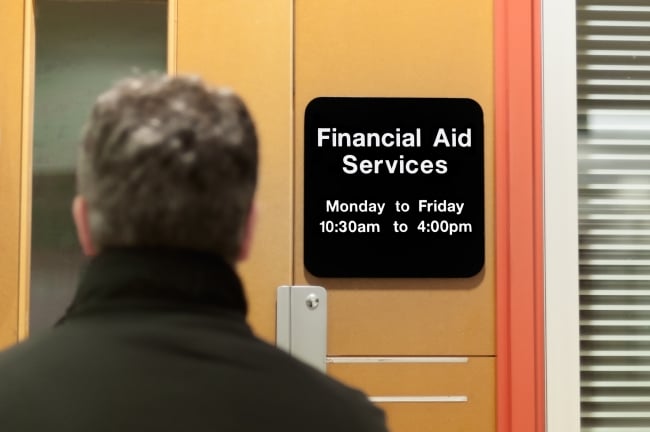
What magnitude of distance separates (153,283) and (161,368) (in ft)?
0.27

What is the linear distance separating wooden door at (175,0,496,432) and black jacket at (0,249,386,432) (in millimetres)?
1017

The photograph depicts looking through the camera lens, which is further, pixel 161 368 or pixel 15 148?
pixel 15 148

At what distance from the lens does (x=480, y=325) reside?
1.84 meters

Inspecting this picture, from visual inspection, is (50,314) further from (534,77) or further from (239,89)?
(534,77)

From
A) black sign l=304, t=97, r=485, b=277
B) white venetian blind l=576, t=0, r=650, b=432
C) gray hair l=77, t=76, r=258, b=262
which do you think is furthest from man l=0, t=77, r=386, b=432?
white venetian blind l=576, t=0, r=650, b=432

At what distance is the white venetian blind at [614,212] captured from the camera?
6.16 feet

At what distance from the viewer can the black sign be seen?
5.98 ft

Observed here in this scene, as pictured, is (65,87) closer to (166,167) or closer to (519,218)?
(519,218)

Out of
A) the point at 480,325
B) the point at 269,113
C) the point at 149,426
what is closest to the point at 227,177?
the point at 149,426

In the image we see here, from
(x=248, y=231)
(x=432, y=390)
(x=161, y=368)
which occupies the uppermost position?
(x=248, y=231)

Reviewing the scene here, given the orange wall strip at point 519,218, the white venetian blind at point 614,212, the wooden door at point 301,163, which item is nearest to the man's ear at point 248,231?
the wooden door at point 301,163

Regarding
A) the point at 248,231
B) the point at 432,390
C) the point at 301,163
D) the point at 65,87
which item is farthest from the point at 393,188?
the point at 248,231

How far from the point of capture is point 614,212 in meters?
1.90

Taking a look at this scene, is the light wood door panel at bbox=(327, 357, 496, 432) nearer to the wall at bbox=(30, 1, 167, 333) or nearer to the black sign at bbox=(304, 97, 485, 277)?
the black sign at bbox=(304, 97, 485, 277)
